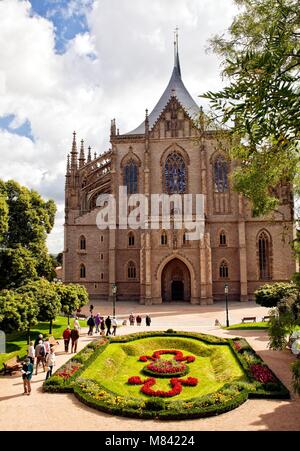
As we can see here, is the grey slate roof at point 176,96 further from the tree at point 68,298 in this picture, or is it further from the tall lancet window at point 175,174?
the tree at point 68,298

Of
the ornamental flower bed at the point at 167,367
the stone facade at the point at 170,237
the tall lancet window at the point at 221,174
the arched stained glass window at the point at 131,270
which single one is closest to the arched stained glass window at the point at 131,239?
the stone facade at the point at 170,237

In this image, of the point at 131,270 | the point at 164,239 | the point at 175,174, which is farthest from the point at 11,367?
the point at 175,174

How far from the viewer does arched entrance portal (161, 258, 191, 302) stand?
152 feet

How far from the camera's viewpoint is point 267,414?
12094mm

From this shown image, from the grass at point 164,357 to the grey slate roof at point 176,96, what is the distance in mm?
34930

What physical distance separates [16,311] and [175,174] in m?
32.6

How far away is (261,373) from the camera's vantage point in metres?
15.9

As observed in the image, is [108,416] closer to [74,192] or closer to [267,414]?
[267,414]

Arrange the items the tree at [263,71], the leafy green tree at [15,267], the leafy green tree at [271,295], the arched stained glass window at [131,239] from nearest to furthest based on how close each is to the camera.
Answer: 1. the tree at [263,71]
2. the leafy green tree at [15,267]
3. the leafy green tree at [271,295]
4. the arched stained glass window at [131,239]

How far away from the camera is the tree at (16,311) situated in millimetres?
18906

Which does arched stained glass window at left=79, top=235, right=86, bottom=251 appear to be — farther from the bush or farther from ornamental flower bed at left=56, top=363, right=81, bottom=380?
the bush

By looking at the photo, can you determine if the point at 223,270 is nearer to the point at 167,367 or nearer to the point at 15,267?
the point at 15,267

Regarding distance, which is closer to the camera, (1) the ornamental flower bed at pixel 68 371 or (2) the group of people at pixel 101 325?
(1) the ornamental flower bed at pixel 68 371
